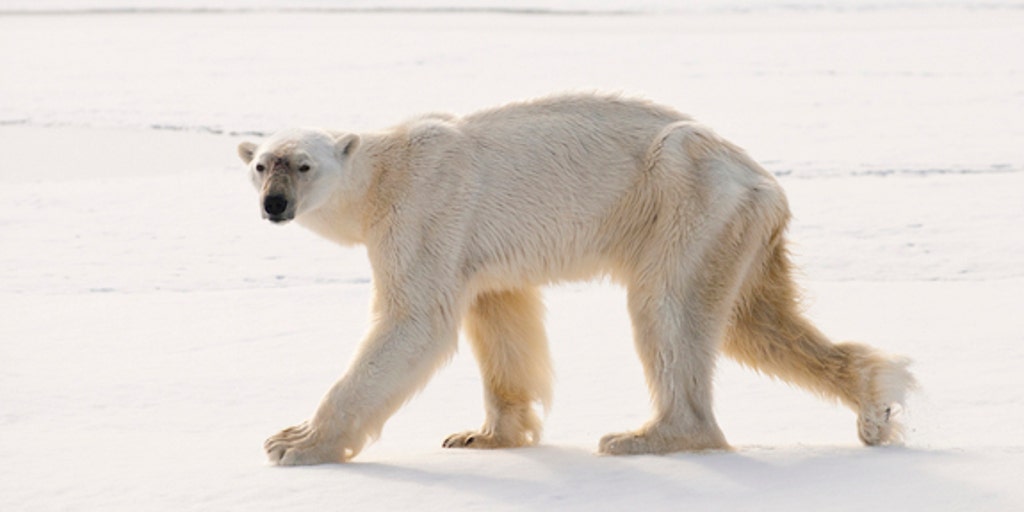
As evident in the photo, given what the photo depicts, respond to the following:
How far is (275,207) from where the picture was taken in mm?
4074

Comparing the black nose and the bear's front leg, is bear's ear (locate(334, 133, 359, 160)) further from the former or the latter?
the bear's front leg

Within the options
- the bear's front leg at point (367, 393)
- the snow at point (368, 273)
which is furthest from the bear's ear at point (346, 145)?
the snow at point (368, 273)

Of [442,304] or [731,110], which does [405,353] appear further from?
[731,110]

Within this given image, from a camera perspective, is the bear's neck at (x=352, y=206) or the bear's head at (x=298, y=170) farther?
the bear's neck at (x=352, y=206)

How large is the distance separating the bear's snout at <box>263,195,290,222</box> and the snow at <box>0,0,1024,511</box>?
0.70 meters

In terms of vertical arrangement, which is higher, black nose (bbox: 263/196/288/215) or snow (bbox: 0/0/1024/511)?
black nose (bbox: 263/196/288/215)

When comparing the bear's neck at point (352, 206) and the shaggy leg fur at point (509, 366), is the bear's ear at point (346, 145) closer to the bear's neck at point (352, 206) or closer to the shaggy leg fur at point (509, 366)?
the bear's neck at point (352, 206)

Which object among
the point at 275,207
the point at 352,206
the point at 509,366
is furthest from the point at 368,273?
the point at 275,207

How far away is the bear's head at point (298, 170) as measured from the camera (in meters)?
4.10

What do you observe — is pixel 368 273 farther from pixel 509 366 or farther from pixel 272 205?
pixel 272 205

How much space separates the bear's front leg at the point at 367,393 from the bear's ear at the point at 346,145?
513mm

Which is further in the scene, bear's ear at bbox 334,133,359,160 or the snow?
bear's ear at bbox 334,133,359,160

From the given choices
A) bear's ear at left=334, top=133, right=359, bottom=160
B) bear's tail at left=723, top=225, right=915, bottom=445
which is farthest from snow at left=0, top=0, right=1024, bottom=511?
bear's ear at left=334, top=133, right=359, bottom=160

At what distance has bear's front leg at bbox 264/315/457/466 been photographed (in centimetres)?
409
